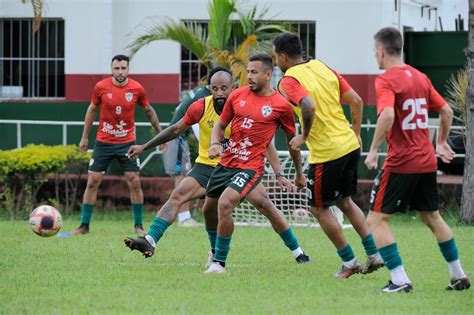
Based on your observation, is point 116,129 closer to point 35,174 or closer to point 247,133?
point 35,174

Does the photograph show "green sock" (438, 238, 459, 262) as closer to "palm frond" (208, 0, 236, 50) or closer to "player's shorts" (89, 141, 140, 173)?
"player's shorts" (89, 141, 140, 173)

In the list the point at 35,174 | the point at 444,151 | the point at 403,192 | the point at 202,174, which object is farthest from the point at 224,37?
the point at 403,192

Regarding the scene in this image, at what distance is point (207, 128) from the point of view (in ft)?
37.7

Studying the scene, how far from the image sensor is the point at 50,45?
21.6 meters

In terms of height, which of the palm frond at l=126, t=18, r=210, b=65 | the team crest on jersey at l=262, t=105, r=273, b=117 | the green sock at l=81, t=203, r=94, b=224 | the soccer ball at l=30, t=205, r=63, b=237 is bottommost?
the green sock at l=81, t=203, r=94, b=224

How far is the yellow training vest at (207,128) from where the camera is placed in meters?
11.3

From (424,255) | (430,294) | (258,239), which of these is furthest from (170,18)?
(430,294)

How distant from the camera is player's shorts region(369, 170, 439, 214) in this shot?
9.09 m

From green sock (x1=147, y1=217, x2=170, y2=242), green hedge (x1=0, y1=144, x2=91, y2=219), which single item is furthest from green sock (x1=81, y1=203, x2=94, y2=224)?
green sock (x1=147, y1=217, x2=170, y2=242)

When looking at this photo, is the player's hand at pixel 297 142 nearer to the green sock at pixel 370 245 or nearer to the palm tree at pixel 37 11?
the green sock at pixel 370 245

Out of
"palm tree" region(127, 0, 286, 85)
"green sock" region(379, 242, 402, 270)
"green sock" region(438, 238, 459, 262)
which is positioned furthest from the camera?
"palm tree" region(127, 0, 286, 85)

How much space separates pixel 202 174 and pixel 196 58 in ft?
33.5

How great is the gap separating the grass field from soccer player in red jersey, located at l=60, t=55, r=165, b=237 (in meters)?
0.98

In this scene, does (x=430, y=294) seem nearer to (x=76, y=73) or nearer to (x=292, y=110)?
(x=292, y=110)
